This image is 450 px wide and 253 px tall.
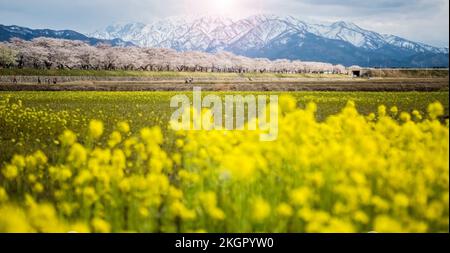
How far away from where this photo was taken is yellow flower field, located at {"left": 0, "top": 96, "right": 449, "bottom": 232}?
378 centimetres

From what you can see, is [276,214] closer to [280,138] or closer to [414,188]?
[280,138]

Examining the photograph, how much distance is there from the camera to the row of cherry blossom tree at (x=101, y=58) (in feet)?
211

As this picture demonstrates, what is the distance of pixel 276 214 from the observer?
4.27m

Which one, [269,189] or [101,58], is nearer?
[269,189]

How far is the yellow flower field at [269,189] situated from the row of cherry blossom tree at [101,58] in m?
51.4

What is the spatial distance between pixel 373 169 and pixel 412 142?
1.20 metres

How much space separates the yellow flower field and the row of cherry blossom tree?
5140 cm

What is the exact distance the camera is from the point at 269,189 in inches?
187

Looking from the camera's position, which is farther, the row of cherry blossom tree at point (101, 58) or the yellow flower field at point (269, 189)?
the row of cherry blossom tree at point (101, 58)

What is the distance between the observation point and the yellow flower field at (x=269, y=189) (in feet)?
12.4

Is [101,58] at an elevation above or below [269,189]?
above

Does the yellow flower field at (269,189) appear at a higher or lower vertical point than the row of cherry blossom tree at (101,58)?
lower

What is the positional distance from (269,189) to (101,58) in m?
83.0
